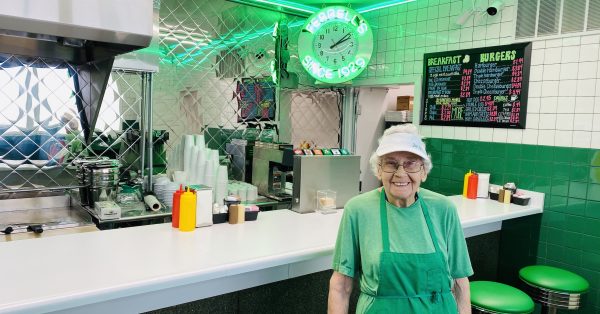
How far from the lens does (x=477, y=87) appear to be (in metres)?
3.59

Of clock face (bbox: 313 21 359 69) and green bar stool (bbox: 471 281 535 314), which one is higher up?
clock face (bbox: 313 21 359 69)

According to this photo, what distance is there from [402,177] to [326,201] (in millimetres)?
1088

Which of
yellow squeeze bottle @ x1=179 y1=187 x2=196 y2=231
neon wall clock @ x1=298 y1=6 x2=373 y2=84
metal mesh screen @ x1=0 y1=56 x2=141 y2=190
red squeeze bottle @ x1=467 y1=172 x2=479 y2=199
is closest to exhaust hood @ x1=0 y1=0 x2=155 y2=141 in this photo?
metal mesh screen @ x1=0 y1=56 x2=141 y2=190

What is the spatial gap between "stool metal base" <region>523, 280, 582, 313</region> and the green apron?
1.20 m

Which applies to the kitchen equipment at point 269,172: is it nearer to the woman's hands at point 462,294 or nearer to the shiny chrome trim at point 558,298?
the woman's hands at point 462,294

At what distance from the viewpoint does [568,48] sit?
3.04 m

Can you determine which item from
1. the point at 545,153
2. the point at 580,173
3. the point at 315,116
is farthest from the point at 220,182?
the point at 580,173

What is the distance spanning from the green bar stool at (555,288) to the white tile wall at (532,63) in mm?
1003

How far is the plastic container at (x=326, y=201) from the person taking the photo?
8.92ft

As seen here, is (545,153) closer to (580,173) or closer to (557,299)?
(580,173)

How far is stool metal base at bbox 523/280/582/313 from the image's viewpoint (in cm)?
240

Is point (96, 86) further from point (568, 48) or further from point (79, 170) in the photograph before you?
point (568, 48)

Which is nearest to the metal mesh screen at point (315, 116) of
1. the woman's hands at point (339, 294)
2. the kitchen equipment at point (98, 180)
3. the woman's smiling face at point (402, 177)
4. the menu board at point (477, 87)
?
the menu board at point (477, 87)

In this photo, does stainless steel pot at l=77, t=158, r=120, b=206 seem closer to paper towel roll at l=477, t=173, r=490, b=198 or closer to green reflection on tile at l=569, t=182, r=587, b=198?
paper towel roll at l=477, t=173, r=490, b=198
